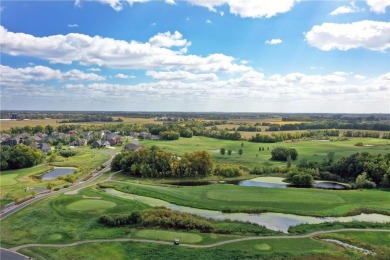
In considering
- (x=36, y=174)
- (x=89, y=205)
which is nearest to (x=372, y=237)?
→ (x=89, y=205)

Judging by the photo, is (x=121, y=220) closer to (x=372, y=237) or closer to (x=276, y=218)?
(x=276, y=218)

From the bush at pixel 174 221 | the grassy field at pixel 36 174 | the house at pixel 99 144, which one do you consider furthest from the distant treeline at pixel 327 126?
the bush at pixel 174 221

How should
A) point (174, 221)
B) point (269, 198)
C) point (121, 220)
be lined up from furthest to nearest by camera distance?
point (269, 198)
point (121, 220)
point (174, 221)

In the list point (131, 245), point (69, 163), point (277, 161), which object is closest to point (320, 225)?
point (131, 245)

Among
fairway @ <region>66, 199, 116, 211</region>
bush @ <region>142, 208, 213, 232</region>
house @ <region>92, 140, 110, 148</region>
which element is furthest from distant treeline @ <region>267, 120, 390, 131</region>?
bush @ <region>142, 208, 213, 232</region>

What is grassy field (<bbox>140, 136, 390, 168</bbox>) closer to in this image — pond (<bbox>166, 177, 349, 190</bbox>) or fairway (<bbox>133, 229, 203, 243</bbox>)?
pond (<bbox>166, 177, 349, 190</bbox>)

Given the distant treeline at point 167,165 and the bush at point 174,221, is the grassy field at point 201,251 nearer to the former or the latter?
the bush at point 174,221
